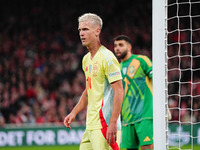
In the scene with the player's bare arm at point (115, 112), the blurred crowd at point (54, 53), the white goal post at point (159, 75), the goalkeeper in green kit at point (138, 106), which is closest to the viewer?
the player's bare arm at point (115, 112)

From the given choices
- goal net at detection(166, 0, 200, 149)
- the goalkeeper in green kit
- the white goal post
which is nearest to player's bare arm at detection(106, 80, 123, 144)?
the white goal post

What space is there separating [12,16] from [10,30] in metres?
0.97

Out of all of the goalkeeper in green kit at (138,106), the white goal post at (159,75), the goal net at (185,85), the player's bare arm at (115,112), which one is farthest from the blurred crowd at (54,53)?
the player's bare arm at (115,112)

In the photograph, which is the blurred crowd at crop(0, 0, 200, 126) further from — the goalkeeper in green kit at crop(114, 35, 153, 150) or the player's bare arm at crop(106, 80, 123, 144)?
the player's bare arm at crop(106, 80, 123, 144)

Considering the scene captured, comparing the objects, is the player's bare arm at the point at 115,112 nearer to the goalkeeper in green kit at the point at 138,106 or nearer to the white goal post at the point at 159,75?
the white goal post at the point at 159,75

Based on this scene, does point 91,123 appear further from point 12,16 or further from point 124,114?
point 12,16

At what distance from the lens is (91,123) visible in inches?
142

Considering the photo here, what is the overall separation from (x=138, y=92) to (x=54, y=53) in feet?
35.5

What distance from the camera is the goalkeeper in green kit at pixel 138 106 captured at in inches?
215

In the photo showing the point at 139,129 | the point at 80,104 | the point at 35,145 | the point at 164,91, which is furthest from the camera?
the point at 35,145

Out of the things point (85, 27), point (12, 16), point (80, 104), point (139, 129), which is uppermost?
point (12, 16)

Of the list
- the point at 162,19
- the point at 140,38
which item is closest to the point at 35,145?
the point at 140,38

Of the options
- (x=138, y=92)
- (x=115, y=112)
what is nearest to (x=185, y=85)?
(x=138, y=92)

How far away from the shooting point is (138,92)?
→ 5.57 m
